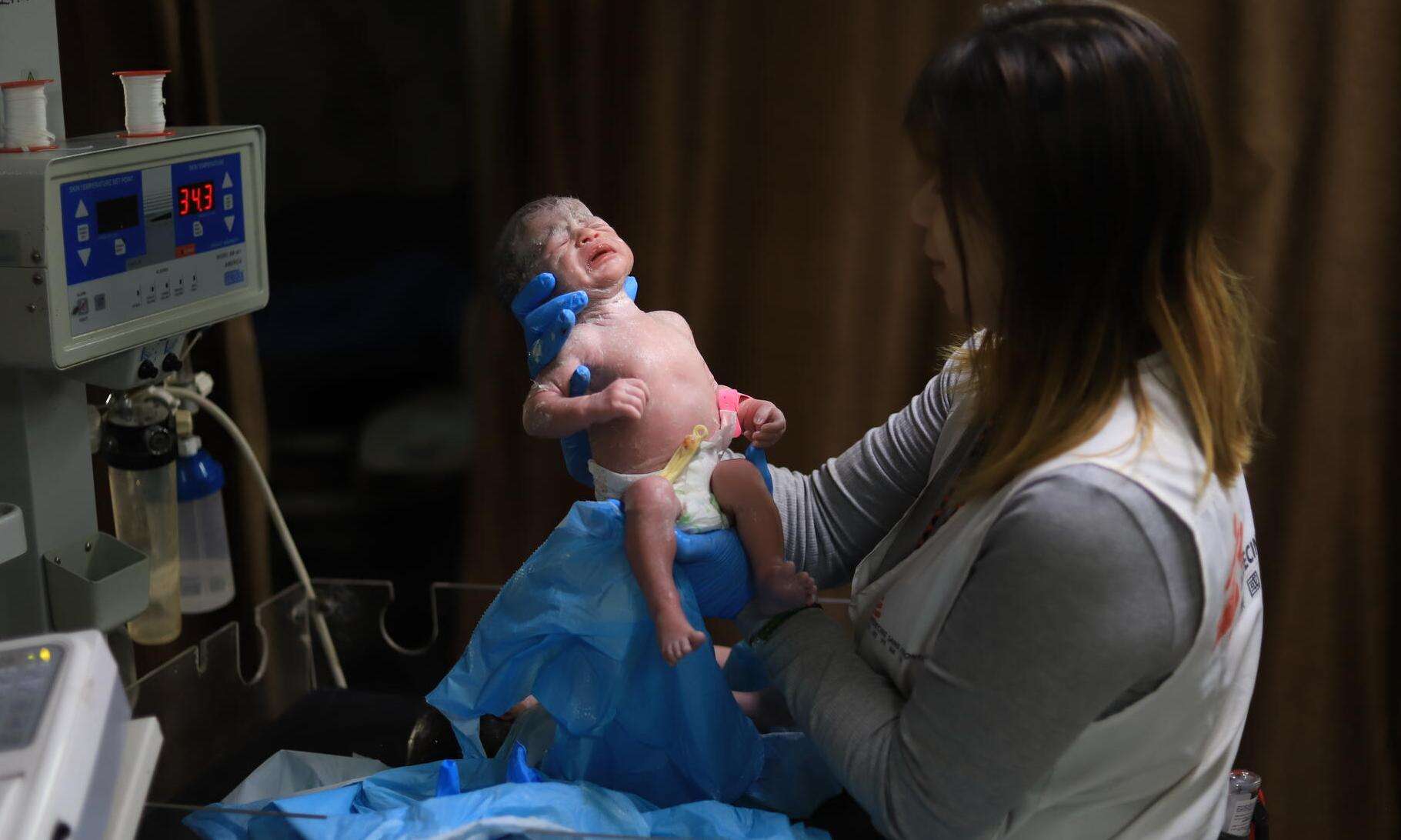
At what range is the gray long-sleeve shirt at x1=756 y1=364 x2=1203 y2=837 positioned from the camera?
0.87 m

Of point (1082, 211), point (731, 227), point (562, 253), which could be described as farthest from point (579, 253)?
point (731, 227)

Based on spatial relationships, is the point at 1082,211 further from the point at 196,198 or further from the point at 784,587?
the point at 196,198

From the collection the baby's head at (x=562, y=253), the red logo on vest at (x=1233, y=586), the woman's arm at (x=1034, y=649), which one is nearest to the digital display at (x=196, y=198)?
the baby's head at (x=562, y=253)

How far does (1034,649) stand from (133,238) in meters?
1.00

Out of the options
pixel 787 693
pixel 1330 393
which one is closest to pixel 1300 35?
pixel 1330 393

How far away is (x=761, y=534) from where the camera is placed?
1197 mm

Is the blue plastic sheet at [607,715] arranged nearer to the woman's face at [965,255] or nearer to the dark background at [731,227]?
the woman's face at [965,255]

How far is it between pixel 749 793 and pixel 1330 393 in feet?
4.01

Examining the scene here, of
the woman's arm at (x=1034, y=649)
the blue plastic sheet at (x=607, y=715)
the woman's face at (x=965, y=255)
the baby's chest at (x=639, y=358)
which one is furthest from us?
the baby's chest at (x=639, y=358)

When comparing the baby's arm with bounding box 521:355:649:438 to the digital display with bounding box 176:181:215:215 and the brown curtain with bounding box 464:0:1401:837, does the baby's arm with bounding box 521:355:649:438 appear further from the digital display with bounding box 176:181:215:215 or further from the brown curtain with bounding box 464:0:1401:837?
the brown curtain with bounding box 464:0:1401:837

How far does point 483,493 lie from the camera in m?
2.08

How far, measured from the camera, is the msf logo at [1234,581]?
94cm

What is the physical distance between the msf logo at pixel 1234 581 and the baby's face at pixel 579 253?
653 millimetres

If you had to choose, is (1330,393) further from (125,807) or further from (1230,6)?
(125,807)
